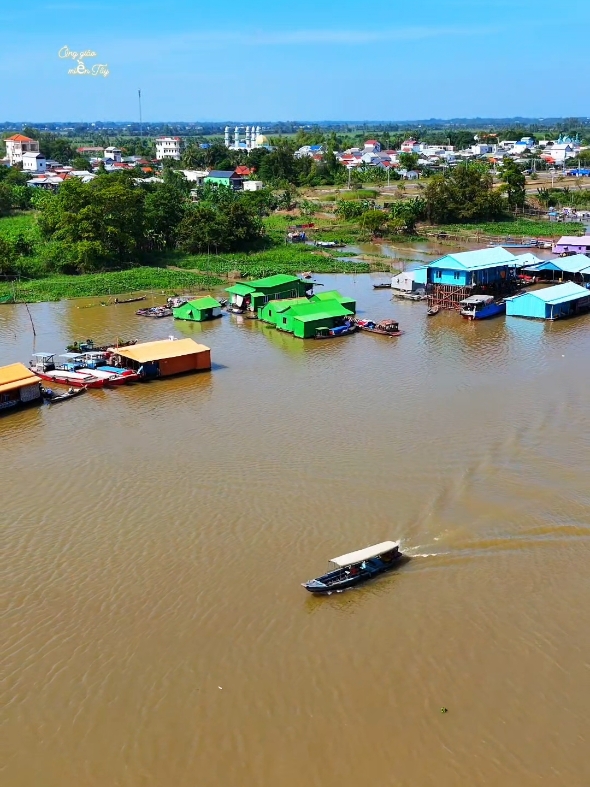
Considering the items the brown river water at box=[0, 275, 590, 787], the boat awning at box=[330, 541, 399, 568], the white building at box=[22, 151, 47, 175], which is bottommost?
the brown river water at box=[0, 275, 590, 787]

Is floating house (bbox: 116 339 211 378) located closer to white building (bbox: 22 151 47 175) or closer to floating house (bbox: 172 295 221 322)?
floating house (bbox: 172 295 221 322)

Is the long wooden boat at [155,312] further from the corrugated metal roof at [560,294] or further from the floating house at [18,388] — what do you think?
the corrugated metal roof at [560,294]

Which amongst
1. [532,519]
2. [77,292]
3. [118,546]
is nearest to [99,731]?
[118,546]

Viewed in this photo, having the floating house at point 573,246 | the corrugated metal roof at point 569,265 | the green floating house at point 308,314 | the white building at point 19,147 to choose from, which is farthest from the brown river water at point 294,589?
the white building at point 19,147

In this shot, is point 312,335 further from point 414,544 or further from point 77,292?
point 414,544

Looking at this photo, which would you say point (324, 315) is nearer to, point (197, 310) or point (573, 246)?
point (197, 310)

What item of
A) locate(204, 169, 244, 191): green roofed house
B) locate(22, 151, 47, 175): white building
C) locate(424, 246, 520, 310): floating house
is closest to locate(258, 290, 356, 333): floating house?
locate(424, 246, 520, 310): floating house

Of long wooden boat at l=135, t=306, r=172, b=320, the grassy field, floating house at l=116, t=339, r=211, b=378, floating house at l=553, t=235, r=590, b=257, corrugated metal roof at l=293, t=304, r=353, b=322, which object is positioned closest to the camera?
floating house at l=116, t=339, r=211, b=378
